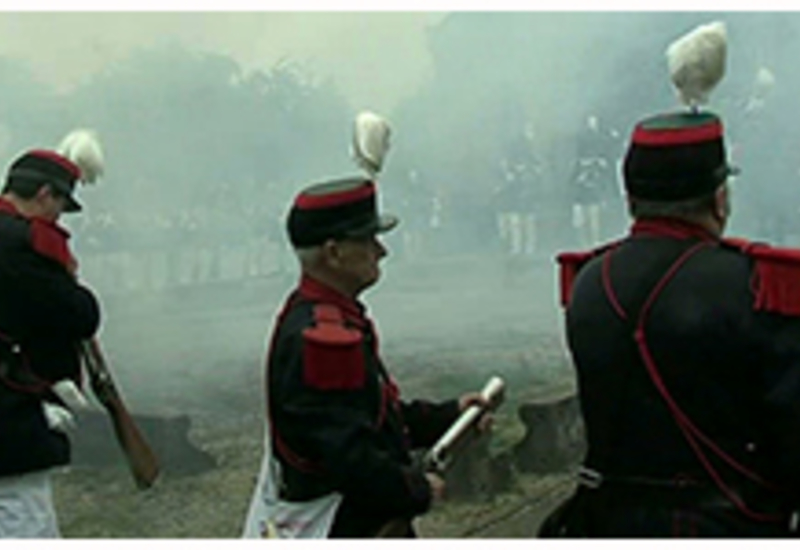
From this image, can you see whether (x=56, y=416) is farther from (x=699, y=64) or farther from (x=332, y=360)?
(x=699, y=64)

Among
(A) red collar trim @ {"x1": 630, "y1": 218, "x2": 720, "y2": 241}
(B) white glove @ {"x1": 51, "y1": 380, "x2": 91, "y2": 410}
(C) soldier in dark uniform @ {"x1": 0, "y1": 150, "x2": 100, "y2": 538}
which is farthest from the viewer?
(B) white glove @ {"x1": 51, "y1": 380, "x2": 91, "y2": 410}

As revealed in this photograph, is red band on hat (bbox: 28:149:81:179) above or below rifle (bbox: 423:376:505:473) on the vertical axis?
above

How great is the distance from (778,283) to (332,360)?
737mm

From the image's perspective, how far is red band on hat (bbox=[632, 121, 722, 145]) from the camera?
2.16m

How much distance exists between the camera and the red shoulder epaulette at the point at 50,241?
2.95 meters

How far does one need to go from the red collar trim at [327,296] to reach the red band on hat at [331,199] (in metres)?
0.13

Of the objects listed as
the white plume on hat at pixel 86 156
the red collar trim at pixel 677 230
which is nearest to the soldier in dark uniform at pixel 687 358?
the red collar trim at pixel 677 230

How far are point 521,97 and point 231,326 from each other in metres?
1.30

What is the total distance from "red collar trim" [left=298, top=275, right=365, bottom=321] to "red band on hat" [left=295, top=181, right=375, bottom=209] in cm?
13

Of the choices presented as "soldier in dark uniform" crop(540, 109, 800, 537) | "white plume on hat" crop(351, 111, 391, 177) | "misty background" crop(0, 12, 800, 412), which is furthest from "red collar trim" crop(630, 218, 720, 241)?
"misty background" crop(0, 12, 800, 412)

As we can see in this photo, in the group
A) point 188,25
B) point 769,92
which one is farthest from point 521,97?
point 188,25

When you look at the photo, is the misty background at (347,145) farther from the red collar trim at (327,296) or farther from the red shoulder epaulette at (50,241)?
the red collar trim at (327,296)

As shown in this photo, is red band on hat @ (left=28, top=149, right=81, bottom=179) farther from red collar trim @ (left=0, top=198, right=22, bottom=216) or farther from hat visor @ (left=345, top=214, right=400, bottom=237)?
hat visor @ (left=345, top=214, right=400, bottom=237)

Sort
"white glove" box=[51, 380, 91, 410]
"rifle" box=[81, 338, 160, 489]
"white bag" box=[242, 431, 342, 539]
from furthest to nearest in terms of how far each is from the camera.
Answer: "rifle" box=[81, 338, 160, 489] → "white glove" box=[51, 380, 91, 410] → "white bag" box=[242, 431, 342, 539]
